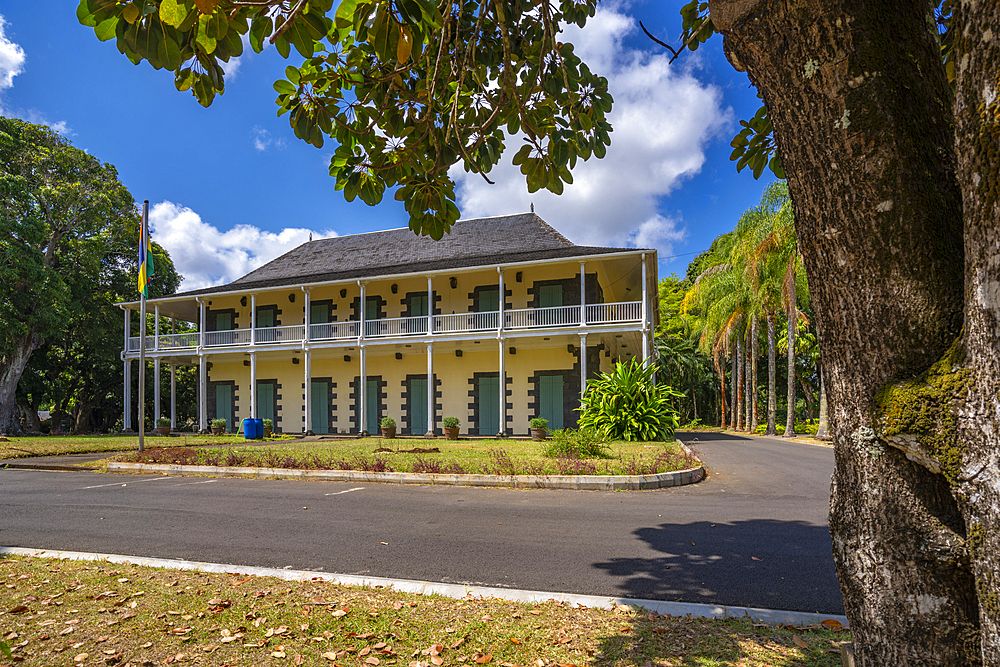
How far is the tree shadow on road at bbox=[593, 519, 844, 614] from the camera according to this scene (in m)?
4.02

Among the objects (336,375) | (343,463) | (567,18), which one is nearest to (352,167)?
(567,18)

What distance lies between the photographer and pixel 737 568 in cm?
470

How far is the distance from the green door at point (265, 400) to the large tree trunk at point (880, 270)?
88.3 feet

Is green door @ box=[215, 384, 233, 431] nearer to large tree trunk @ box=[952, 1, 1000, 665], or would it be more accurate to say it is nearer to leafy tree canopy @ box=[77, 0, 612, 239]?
leafy tree canopy @ box=[77, 0, 612, 239]

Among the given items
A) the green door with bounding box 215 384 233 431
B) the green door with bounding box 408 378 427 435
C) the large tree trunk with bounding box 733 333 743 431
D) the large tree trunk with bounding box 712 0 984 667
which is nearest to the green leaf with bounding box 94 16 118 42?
the large tree trunk with bounding box 712 0 984 667

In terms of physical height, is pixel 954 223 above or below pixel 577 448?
above

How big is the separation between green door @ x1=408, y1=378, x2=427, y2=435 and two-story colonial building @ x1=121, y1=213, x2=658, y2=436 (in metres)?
0.05

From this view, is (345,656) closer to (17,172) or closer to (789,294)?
(789,294)

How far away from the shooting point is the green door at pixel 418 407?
23844mm

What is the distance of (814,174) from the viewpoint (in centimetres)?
195

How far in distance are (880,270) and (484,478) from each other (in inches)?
339

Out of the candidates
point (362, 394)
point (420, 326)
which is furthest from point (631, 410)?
point (362, 394)

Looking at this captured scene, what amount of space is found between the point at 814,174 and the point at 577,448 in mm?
10190

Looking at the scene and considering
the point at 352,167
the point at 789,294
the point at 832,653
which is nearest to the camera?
the point at 832,653
